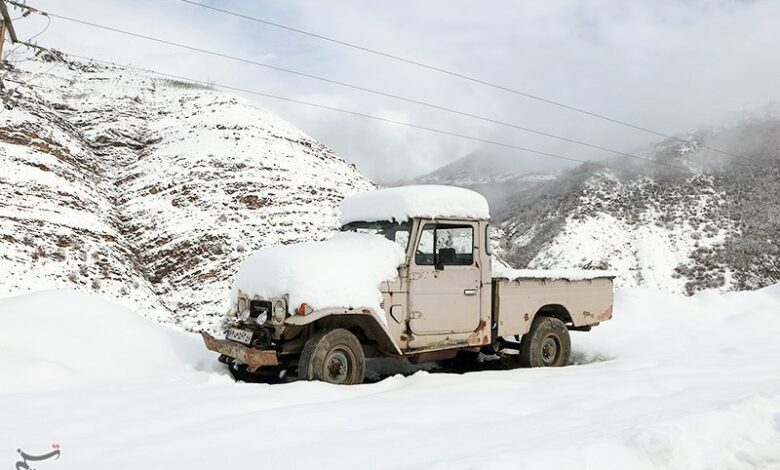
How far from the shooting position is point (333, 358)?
5715 millimetres

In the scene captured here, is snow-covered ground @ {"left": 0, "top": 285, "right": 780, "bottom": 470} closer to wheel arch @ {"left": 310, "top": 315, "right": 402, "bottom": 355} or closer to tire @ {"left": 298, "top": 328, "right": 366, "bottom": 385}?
tire @ {"left": 298, "top": 328, "right": 366, "bottom": 385}

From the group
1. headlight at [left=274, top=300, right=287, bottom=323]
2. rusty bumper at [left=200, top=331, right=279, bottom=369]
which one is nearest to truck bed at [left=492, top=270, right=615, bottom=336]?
headlight at [left=274, top=300, right=287, bottom=323]

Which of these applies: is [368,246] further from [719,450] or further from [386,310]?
[719,450]

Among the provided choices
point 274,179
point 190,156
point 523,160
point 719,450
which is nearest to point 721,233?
point 274,179

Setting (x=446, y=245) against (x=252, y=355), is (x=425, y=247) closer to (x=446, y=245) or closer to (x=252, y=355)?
(x=446, y=245)

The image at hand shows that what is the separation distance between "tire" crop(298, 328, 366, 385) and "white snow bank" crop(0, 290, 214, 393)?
1.74m

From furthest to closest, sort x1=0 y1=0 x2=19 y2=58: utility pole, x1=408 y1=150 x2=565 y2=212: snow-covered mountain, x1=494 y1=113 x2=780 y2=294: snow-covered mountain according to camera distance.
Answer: x1=408 y1=150 x2=565 y2=212: snow-covered mountain
x1=494 y1=113 x2=780 y2=294: snow-covered mountain
x1=0 y1=0 x2=19 y2=58: utility pole

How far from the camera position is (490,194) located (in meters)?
62.1

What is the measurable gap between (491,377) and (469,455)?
2919 millimetres

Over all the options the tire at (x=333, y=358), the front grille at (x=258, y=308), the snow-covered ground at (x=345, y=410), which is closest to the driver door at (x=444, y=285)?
the snow-covered ground at (x=345, y=410)

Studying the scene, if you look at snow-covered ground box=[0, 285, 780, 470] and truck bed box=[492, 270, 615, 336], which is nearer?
snow-covered ground box=[0, 285, 780, 470]

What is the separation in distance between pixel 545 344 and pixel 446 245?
2.58m

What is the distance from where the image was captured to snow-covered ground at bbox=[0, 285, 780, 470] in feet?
11.2

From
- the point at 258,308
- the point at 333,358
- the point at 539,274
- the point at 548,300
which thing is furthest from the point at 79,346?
the point at 548,300
